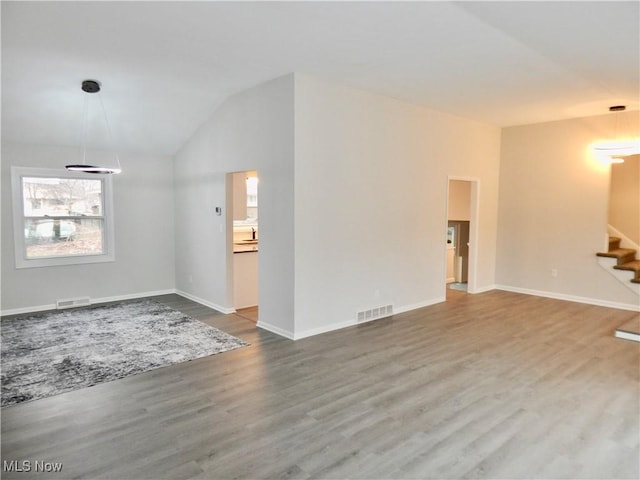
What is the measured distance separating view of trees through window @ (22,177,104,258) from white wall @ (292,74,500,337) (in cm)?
390

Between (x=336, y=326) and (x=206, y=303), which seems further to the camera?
(x=206, y=303)

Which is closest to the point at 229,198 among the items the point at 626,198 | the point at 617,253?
the point at 617,253

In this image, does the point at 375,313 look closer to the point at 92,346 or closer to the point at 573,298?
the point at 92,346

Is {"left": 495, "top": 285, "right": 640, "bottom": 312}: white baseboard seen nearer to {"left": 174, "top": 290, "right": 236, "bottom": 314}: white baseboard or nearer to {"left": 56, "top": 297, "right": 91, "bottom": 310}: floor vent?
{"left": 174, "top": 290, "right": 236, "bottom": 314}: white baseboard

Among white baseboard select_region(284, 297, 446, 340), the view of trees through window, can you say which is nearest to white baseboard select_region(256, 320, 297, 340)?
white baseboard select_region(284, 297, 446, 340)

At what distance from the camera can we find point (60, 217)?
19.8ft

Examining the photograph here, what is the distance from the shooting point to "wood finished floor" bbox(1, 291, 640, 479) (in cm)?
229

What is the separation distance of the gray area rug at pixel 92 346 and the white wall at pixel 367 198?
131cm

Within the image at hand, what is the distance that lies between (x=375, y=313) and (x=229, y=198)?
2.59 meters

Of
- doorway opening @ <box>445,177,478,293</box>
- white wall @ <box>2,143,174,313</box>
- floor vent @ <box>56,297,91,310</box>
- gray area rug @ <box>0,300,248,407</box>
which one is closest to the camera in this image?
gray area rug @ <box>0,300,248,407</box>

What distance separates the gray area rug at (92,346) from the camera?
346 centimetres

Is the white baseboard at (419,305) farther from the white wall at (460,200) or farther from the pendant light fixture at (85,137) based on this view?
the pendant light fixture at (85,137)

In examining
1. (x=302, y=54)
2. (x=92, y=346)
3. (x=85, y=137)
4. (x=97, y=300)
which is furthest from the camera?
(x=97, y=300)

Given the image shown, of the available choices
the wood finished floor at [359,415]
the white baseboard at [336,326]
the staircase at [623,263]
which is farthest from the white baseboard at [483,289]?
the wood finished floor at [359,415]
